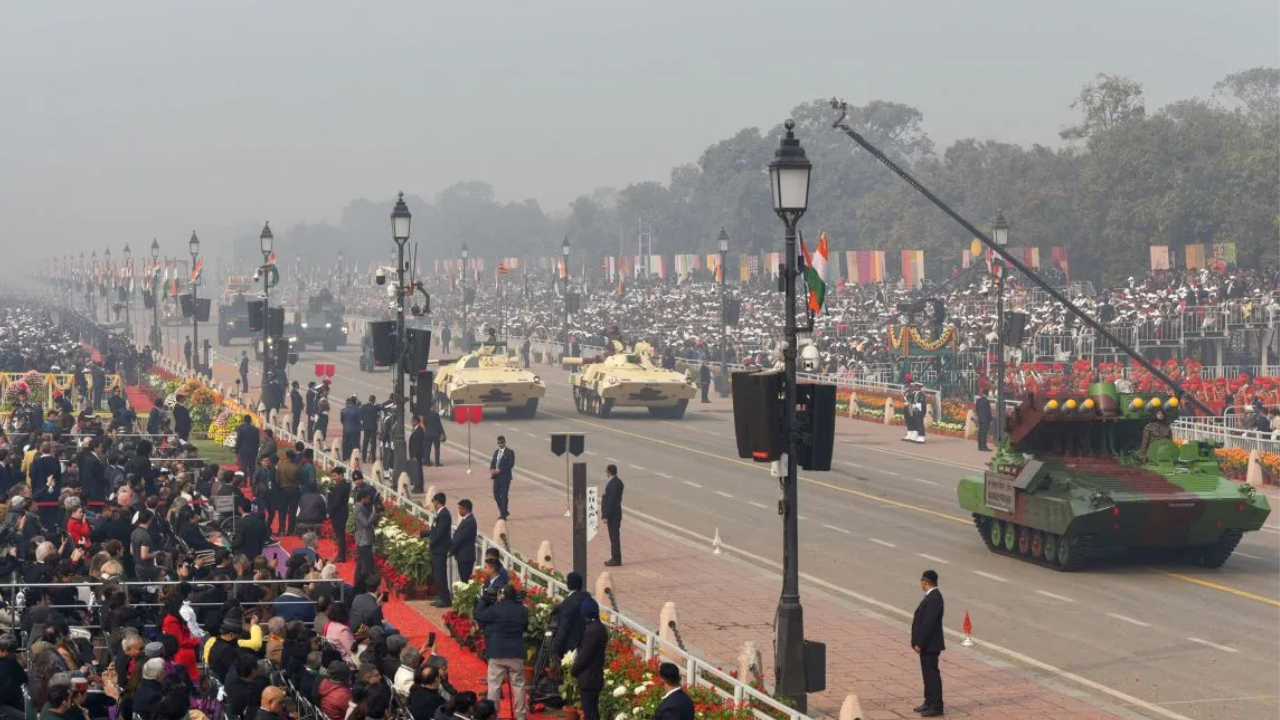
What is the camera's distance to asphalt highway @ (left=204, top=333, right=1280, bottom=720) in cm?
2175

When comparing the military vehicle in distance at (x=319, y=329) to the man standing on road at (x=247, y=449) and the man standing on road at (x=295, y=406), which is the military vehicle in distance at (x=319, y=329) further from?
the man standing on road at (x=247, y=449)

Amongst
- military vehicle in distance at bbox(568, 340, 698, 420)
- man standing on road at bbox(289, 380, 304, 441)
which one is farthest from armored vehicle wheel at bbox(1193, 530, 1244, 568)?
military vehicle in distance at bbox(568, 340, 698, 420)

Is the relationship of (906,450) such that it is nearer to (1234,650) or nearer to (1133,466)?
(1133,466)

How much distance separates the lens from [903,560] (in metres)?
30.1

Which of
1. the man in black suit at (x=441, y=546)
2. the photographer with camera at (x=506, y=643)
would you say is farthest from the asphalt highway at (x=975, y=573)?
the photographer with camera at (x=506, y=643)

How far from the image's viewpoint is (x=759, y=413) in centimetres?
1702

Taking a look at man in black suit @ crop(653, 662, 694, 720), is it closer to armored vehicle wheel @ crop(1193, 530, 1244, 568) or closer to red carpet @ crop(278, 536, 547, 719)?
red carpet @ crop(278, 536, 547, 719)

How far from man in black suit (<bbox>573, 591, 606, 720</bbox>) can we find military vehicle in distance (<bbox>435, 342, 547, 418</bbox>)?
3778 centimetres

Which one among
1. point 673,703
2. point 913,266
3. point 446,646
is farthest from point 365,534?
point 913,266

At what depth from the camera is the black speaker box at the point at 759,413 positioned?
1697 centimetres

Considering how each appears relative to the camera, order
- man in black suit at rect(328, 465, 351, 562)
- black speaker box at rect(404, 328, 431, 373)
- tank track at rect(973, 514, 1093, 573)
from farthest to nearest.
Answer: black speaker box at rect(404, 328, 431, 373)
tank track at rect(973, 514, 1093, 573)
man in black suit at rect(328, 465, 351, 562)

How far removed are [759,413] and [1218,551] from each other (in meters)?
14.3

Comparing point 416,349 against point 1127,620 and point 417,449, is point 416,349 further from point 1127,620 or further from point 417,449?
point 1127,620

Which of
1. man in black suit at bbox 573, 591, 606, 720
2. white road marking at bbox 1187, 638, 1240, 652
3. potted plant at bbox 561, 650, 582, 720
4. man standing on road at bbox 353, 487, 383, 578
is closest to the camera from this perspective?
man in black suit at bbox 573, 591, 606, 720
